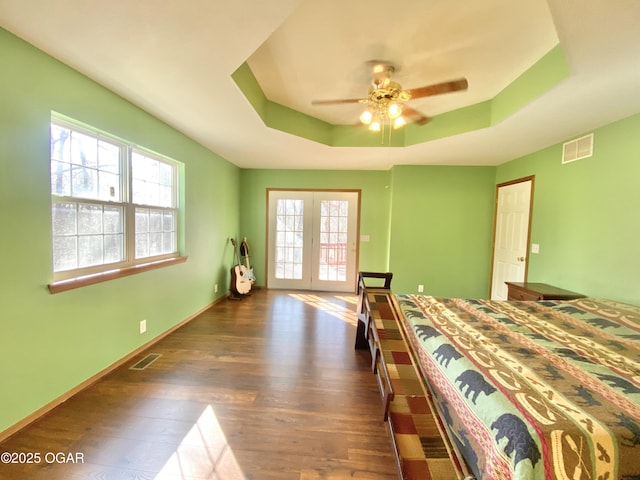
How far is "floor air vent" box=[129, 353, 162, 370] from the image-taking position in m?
2.20

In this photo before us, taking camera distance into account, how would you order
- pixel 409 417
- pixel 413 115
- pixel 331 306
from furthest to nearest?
pixel 331 306
pixel 413 115
pixel 409 417

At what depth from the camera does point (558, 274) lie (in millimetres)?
2855

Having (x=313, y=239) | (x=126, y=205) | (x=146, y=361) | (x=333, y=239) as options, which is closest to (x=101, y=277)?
(x=126, y=205)

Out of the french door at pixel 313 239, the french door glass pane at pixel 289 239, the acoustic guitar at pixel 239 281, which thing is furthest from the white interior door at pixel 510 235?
the acoustic guitar at pixel 239 281

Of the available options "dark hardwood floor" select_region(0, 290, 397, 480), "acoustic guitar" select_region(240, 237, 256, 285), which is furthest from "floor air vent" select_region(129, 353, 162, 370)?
"acoustic guitar" select_region(240, 237, 256, 285)

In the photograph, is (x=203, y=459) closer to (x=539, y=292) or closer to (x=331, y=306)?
(x=331, y=306)

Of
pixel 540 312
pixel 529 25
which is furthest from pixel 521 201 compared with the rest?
pixel 529 25

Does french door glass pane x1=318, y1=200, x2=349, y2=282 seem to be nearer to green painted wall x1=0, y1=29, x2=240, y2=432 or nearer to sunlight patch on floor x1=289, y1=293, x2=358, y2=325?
sunlight patch on floor x1=289, y1=293, x2=358, y2=325

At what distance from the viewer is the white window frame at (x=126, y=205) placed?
1815 mm

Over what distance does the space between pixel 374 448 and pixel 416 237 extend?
10.8 ft

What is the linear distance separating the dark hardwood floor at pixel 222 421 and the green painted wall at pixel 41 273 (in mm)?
257

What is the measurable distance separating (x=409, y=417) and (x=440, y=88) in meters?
2.09

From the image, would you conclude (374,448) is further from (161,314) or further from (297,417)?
(161,314)

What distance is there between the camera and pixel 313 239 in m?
4.83
